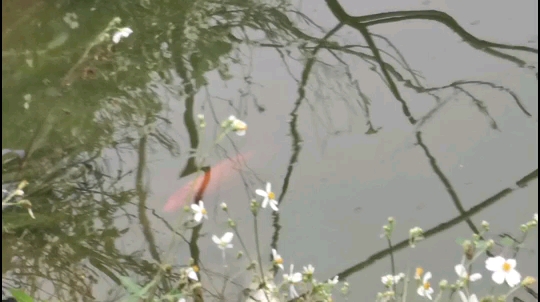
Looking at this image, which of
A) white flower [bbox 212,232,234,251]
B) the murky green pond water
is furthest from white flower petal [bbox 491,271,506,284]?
white flower [bbox 212,232,234,251]

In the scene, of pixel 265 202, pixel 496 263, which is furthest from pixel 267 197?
pixel 496 263

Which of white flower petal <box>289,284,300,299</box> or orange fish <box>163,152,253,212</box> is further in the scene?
orange fish <box>163,152,253,212</box>

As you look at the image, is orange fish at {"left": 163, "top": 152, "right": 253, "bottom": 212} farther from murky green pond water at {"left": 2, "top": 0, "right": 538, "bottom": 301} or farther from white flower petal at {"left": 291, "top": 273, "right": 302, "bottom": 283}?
white flower petal at {"left": 291, "top": 273, "right": 302, "bottom": 283}

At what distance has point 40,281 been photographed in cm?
91

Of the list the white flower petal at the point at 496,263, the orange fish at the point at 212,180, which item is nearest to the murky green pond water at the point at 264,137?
the orange fish at the point at 212,180

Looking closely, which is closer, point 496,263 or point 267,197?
point 496,263

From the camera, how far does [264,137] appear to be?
990 mm

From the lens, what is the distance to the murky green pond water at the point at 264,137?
36.0 inches

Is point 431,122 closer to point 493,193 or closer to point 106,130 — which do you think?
point 493,193

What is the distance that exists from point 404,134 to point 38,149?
2.26 feet

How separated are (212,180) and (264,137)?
0.13m

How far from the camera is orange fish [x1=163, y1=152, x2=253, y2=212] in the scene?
3.10 feet

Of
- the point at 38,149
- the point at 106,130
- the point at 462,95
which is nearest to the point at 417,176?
the point at 462,95

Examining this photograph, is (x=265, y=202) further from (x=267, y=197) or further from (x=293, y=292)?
(x=293, y=292)
